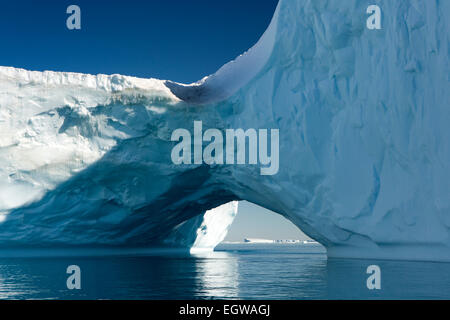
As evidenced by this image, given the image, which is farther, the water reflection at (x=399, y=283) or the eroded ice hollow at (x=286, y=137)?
the eroded ice hollow at (x=286, y=137)

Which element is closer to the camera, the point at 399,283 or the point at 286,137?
the point at 399,283

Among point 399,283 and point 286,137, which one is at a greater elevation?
point 286,137

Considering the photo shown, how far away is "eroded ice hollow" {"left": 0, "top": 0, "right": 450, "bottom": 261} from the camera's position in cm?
1086

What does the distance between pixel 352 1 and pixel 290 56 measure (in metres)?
2.70

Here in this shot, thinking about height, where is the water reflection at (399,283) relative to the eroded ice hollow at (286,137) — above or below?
below

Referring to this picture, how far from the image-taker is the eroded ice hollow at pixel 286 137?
10859 millimetres

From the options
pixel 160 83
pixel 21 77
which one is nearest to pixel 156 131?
pixel 160 83

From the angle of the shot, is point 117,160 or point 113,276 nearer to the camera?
point 113,276

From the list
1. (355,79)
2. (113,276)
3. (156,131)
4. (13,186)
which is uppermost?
(355,79)

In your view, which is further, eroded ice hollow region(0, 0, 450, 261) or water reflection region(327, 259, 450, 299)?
eroded ice hollow region(0, 0, 450, 261)

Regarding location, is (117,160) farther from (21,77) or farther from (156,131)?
(21,77)

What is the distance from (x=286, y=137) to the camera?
570 inches

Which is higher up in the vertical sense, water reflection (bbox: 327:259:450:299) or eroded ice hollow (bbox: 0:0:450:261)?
eroded ice hollow (bbox: 0:0:450:261)
